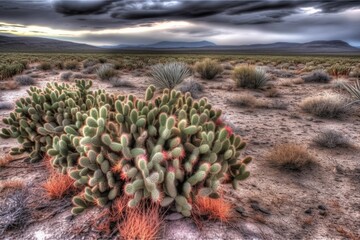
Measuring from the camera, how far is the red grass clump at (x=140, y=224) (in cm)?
224

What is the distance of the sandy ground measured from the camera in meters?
2.49

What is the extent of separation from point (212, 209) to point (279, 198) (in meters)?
1.20

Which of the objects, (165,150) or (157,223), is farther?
(165,150)

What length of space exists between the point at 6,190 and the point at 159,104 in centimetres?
210

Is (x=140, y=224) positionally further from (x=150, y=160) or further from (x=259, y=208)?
(x=259, y=208)

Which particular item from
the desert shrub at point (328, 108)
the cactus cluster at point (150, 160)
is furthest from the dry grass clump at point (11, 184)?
the desert shrub at point (328, 108)

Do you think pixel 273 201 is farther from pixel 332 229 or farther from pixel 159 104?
pixel 159 104

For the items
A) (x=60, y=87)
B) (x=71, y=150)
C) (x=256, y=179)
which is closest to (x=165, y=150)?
(x=71, y=150)

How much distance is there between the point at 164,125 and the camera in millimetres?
2613

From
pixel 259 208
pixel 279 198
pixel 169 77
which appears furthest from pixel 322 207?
pixel 169 77

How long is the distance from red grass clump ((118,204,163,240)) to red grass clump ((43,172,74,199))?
1.00 metres

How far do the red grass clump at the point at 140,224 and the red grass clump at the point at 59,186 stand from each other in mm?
1001

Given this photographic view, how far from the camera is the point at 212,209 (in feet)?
8.66

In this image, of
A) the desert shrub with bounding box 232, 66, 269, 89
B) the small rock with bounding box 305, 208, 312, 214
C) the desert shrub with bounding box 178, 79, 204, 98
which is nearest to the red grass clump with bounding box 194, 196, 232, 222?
the small rock with bounding box 305, 208, 312, 214
